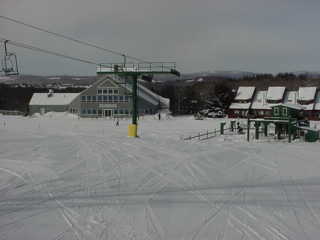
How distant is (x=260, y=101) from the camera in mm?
63688

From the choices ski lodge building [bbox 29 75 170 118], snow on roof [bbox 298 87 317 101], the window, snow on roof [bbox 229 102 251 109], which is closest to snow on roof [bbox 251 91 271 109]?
snow on roof [bbox 229 102 251 109]

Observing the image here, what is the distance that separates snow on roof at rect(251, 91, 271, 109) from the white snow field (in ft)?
161

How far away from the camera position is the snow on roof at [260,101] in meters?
62.6

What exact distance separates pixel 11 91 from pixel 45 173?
333ft

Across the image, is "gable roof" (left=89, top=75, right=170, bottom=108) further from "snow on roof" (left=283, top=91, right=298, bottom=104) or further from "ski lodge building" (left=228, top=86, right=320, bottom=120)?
"snow on roof" (left=283, top=91, right=298, bottom=104)

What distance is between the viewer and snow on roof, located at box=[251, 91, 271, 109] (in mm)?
62647

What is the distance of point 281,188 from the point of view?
32.8 ft

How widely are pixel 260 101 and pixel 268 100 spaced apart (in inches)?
67.7

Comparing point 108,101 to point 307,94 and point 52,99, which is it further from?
point 307,94

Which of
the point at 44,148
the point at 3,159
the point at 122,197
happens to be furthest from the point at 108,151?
the point at 122,197

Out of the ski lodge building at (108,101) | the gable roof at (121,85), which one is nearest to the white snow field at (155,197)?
the ski lodge building at (108,101)

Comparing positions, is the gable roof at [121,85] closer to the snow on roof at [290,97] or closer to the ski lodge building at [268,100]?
the ski lodge building at [268,100]

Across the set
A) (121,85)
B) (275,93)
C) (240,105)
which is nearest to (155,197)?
(121,85)

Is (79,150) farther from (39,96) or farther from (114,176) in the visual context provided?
(39,96)
